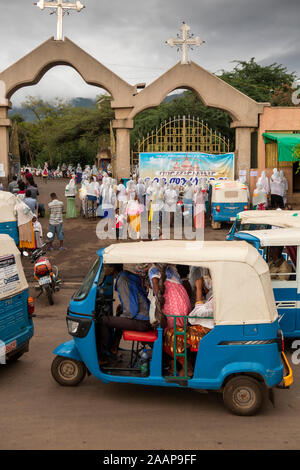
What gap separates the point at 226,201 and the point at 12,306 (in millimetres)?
13029

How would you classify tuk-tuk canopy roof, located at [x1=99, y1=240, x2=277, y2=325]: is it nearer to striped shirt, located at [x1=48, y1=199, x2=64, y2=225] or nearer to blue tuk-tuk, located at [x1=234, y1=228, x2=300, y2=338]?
blue tuk-tuk, located at [x1=234, y1=228, x2=300, y2=338]

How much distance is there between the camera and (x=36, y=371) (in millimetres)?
6746

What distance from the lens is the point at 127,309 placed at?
19.3ft

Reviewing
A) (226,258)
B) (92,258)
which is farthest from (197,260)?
(92,258)

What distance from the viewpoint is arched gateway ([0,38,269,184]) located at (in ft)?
65.6

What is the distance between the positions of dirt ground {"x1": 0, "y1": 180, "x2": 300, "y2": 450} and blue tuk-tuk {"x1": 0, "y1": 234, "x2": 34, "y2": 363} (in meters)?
0.45

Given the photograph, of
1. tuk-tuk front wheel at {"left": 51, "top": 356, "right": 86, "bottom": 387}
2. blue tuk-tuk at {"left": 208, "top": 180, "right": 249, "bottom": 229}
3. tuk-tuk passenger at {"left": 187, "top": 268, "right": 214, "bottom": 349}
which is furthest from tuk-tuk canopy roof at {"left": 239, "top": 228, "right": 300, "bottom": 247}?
blue tuk-tuk at {"left": 208, "top": 180, "right": 249, "bottom": 229}

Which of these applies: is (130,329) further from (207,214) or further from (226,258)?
(207,214)

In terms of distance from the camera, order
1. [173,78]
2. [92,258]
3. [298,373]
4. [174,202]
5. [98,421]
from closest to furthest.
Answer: [98,421]
[298,373]
[92,258]
[174,202]
[173,78]

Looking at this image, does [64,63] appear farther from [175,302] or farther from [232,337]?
[232,337]

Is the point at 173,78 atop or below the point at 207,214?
atop

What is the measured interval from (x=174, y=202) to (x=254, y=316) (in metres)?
13.7

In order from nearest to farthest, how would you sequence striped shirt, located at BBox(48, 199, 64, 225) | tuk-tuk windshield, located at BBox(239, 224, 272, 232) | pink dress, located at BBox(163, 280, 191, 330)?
pink dress, located at BBox(163, 280, 191, 330)
tuk-tuk windshield, located at BBox(239, 224, 272, 232)
striped shirt, located at BBox(48, 199, 64, 225)

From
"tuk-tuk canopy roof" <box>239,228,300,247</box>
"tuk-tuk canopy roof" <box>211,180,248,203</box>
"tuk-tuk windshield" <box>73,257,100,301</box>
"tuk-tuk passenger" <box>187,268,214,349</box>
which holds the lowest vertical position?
"tuk-tuk passenger" <box>187,268,214,349</box>
